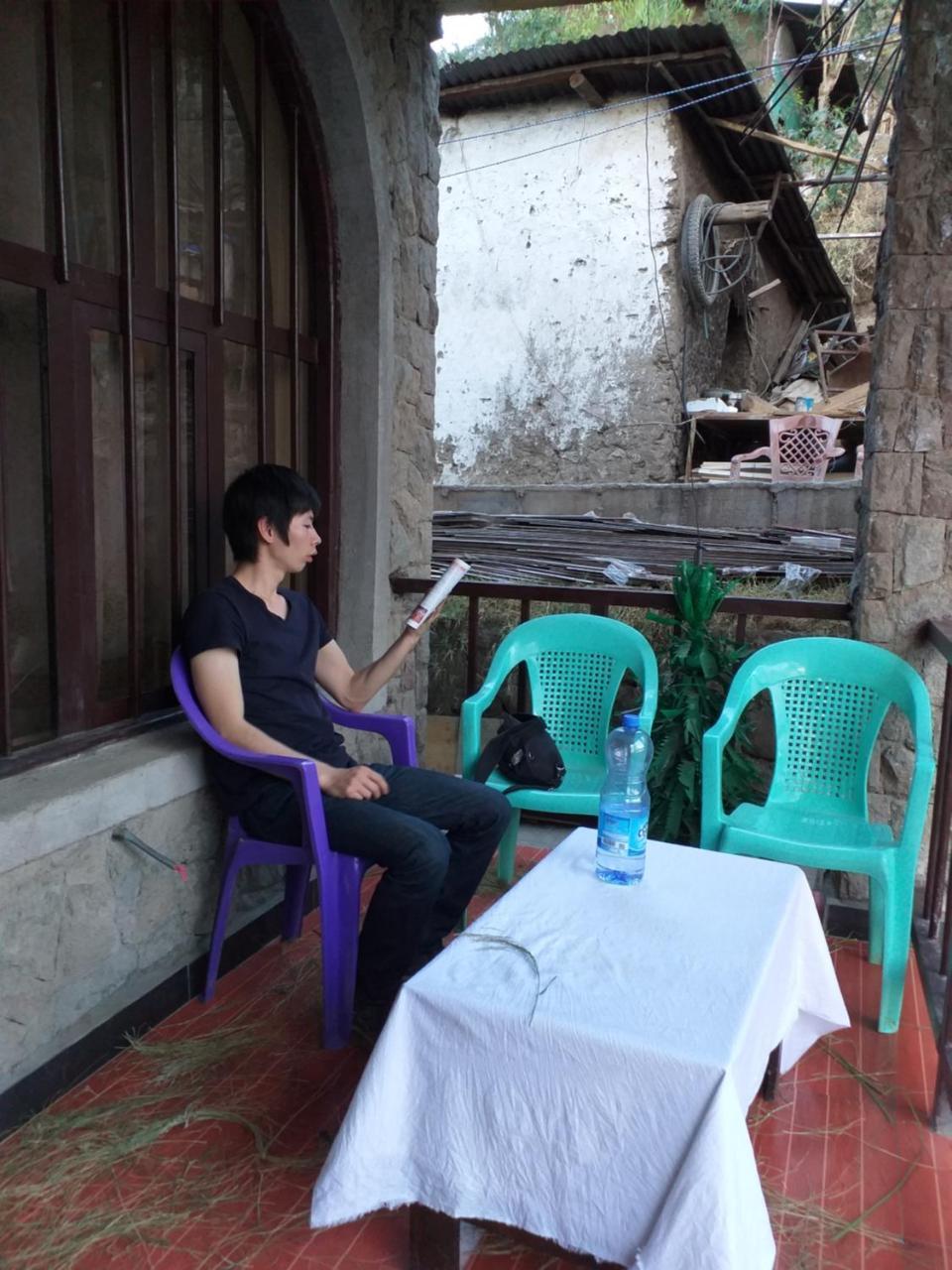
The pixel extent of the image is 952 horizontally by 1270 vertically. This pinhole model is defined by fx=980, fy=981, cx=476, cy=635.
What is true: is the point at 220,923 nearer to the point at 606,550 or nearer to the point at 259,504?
the point at 259,504

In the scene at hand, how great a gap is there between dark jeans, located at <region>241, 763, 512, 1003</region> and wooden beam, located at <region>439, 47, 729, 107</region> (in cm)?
747

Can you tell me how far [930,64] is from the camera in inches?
117

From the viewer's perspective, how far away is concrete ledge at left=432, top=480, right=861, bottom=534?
7.99 metres

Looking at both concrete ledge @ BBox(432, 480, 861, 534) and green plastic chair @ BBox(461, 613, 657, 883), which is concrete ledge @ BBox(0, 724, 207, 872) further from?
concrete ledge @ BBox(432, 480, 861, 534)

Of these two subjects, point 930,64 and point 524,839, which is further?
point 524,839

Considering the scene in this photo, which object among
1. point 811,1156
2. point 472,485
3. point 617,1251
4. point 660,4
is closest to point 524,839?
point 811,1156

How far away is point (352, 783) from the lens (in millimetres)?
2414

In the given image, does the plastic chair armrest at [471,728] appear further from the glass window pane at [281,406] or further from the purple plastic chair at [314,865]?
the glass window pane at [281,406]

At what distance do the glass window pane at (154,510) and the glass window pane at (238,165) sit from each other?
1.44 ft

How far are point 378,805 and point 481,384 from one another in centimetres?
816

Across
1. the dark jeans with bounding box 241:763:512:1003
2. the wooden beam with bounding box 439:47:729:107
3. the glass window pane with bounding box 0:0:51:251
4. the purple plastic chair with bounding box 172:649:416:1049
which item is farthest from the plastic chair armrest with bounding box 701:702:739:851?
the wooden beam with bounding box 439:47:729:107

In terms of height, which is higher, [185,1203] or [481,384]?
[481,384]

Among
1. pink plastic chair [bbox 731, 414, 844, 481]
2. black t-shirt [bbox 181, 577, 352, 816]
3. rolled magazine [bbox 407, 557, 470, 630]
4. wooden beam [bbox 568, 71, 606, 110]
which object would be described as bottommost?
black t-shirt [bbox 181, 577, 352, 816]

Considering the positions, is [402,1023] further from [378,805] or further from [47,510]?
[47,510]
